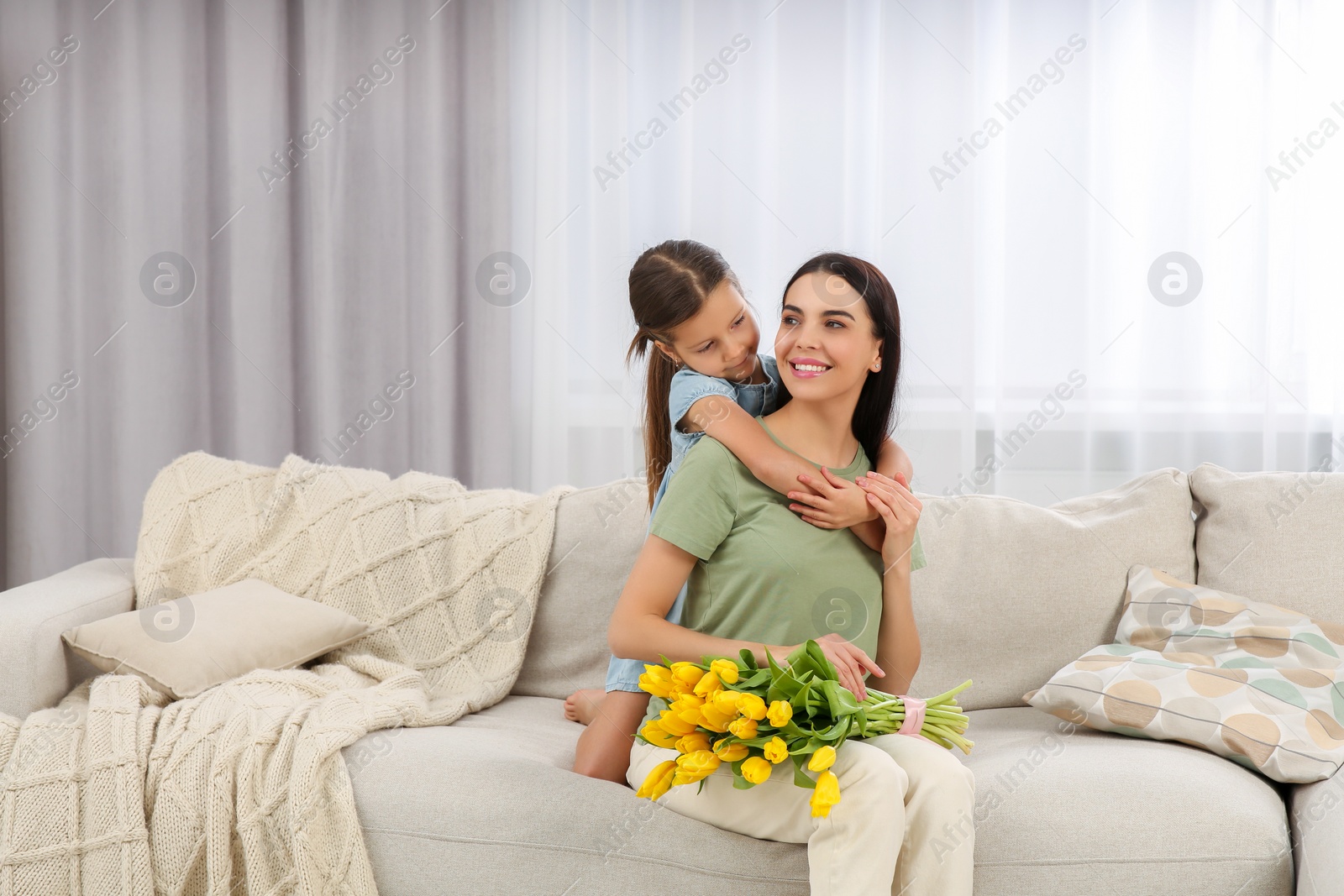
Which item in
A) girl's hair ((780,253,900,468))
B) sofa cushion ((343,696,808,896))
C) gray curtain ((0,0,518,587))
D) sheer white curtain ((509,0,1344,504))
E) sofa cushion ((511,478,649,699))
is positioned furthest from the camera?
gray curtain ((0,0,518,587))

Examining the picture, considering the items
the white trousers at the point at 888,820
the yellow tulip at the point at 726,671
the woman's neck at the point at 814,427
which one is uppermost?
the woman's neck at the point at 814,427

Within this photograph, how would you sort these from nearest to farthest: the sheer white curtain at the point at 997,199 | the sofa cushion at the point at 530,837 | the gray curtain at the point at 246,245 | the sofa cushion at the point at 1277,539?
the sofa cushion at the point at 530,837 < the sofa cushion at the point at 1277,539 < the sheer white curtain at the point at 997,199 < the gray curtain at the point at 246,245

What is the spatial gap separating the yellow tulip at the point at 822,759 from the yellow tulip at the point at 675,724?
141mm

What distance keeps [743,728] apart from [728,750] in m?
0.04

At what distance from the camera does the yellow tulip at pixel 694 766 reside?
40.9 inches

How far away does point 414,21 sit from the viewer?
2922mm

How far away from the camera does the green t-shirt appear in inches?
52.1

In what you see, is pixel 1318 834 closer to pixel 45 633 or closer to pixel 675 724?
pixel 675 724

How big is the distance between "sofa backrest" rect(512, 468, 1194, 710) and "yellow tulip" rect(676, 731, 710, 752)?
807 millimetres

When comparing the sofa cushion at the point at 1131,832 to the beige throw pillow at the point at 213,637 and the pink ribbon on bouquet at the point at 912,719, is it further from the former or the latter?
the beige throw pillow at the point at 213,637

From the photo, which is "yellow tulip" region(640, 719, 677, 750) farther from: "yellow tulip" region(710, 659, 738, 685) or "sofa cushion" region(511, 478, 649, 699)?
"sofa cushion" region(511, 478, 649, 699)

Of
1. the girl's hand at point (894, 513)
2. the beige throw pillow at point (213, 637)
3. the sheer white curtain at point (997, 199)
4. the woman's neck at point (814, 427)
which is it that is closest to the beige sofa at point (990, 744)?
the beige throw pillow at point (213, 637)

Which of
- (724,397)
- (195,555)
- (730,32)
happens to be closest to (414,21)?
(730,32)

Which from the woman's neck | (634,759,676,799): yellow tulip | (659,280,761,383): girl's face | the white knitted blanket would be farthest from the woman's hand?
the white knitted blanket
